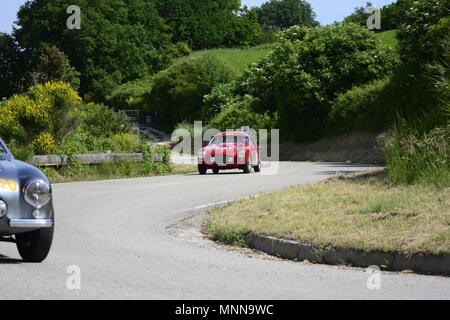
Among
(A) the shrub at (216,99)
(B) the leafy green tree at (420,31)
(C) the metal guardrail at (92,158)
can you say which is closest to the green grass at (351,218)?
(C) the metal guardrail at (92,158)

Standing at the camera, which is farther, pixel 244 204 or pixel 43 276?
pixel 244 204

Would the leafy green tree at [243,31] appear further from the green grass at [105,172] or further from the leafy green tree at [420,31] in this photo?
the green grass at [105,172]

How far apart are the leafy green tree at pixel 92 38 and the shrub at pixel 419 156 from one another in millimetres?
75805

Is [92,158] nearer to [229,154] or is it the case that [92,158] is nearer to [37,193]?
[229,154]

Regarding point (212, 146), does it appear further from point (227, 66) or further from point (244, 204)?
point (227, 66)

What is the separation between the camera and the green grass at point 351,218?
10.1 metres

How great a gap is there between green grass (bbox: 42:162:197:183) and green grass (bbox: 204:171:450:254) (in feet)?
36.2

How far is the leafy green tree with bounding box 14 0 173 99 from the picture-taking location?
91.4 m

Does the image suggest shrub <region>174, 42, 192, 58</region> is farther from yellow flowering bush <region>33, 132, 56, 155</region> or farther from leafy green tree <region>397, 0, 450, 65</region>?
yellow flowering bush <region>33, 132, 56, 155</region>

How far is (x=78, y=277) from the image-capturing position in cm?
850

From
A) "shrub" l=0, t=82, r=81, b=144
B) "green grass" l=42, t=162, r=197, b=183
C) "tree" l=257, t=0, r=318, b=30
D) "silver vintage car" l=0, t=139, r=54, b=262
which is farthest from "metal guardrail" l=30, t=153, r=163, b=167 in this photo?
"tree" l=257, t=0, r=318, b=30
